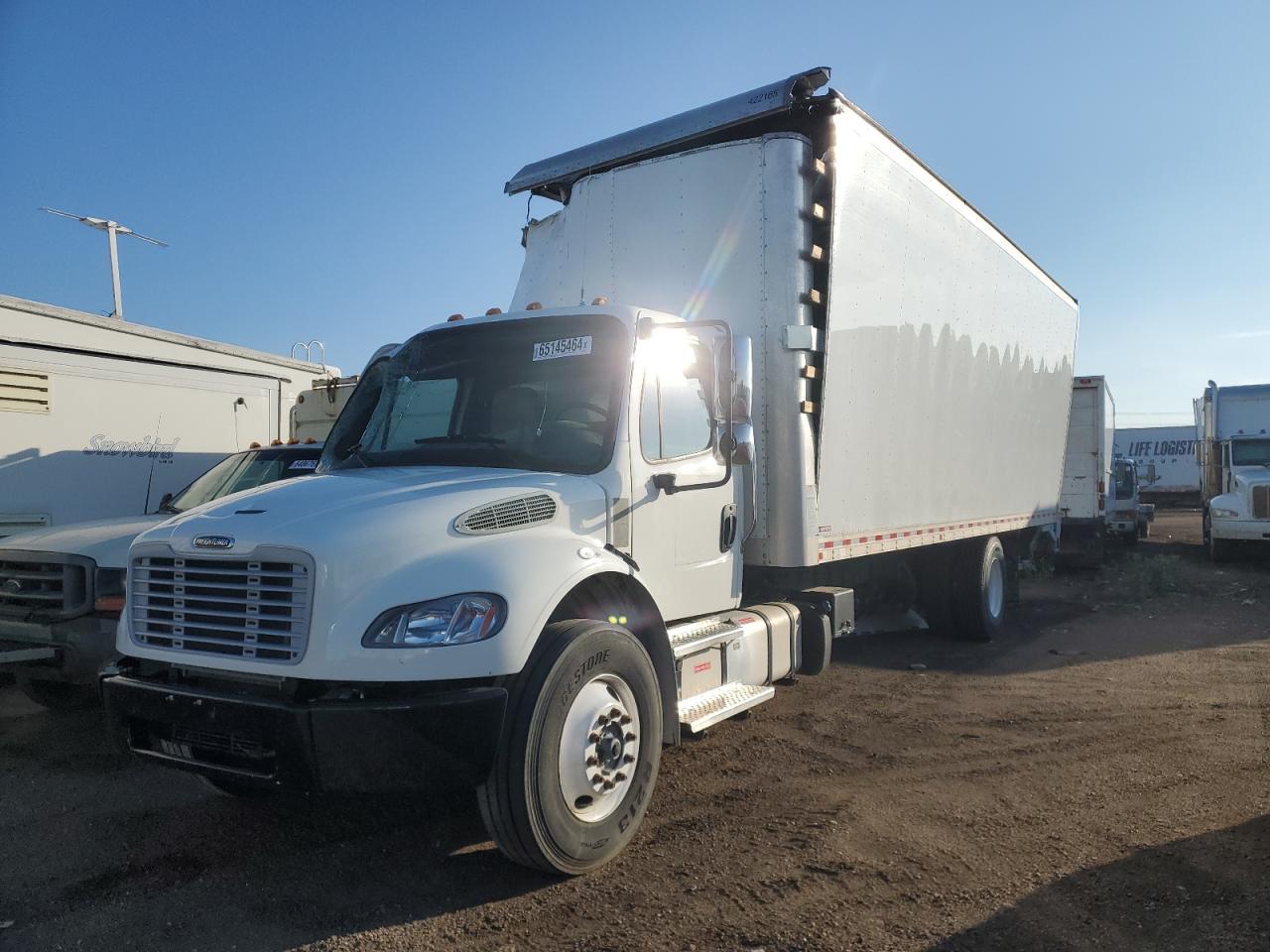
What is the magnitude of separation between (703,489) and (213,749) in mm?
2760

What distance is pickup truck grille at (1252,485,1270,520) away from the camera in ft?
53.3

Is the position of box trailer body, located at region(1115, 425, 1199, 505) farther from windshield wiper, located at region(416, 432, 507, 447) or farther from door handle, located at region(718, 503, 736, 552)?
windshield wiper, located at region(416, 432, 507, 447)

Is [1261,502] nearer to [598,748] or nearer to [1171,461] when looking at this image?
[598,748]

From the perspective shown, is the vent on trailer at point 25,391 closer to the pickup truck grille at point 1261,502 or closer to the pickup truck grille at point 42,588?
the pickup truck grille at point 42,588

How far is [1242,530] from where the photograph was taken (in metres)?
16.4

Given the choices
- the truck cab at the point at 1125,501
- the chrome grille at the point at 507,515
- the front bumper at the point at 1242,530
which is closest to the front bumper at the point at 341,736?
the chrome grille at the point at 507,515

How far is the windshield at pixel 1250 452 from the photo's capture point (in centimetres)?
1750

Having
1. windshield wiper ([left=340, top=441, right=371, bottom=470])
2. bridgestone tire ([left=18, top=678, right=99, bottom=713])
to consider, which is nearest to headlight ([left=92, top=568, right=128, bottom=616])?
bridgestone tire ([left=18, top=678, right=99, bottom=713])

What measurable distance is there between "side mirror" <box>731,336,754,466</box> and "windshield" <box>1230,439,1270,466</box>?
657 inches

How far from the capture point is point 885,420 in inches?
272

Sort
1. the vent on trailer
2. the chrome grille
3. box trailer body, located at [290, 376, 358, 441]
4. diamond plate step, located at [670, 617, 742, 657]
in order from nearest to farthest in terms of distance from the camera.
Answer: the chrome grille, diamond plate step, located at [670, 617, 742, 657], the vent on trailer, box trailer body, located at [290, 376, 358, 441]

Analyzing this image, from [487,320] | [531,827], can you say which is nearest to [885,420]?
[487,320]

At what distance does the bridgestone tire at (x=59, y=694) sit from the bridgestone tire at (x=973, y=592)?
7915 millimetres

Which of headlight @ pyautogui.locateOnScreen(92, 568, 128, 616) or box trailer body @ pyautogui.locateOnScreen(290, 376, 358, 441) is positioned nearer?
headlight @ pyautogui.locateOnScreen(92, 568, 128, 616)
